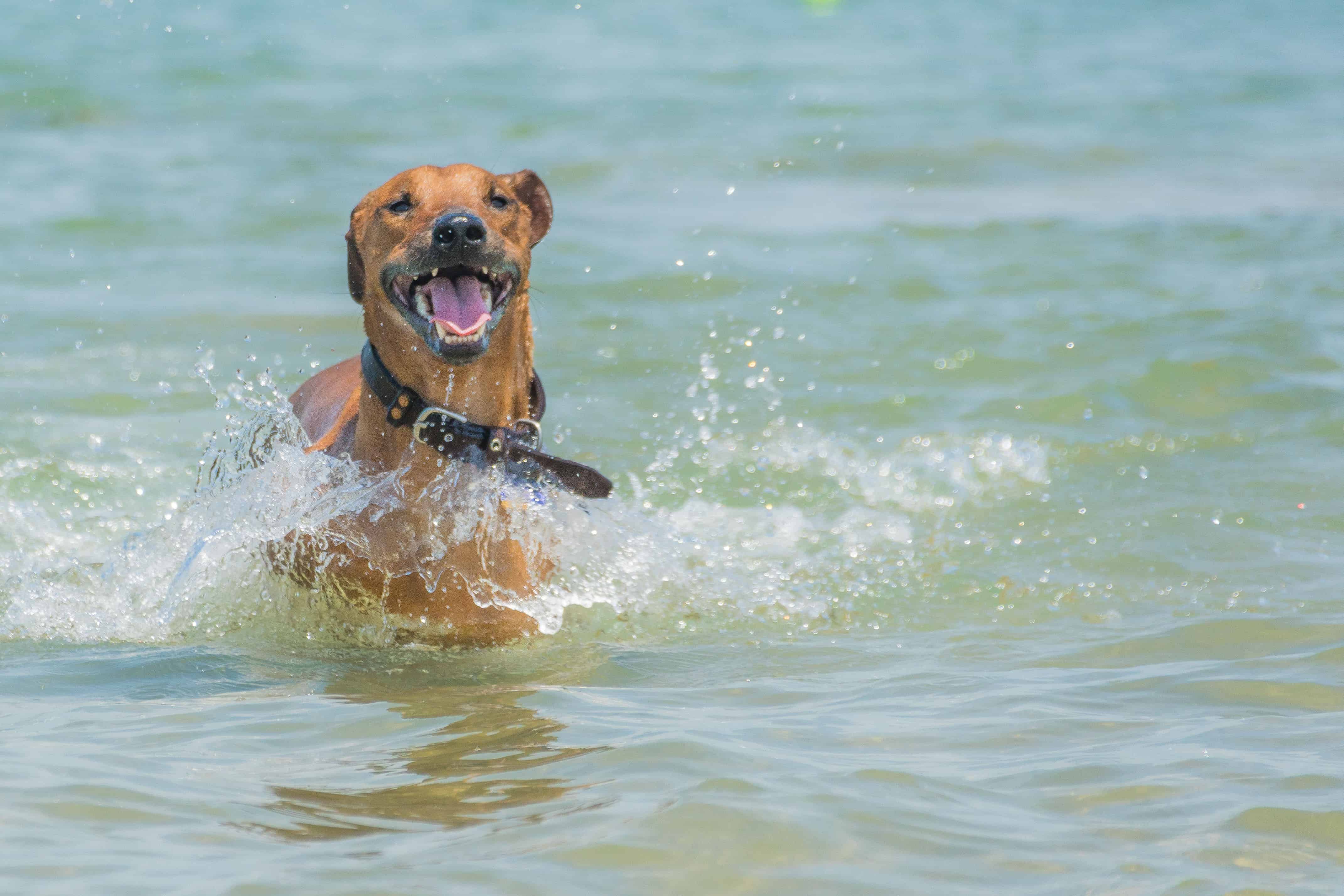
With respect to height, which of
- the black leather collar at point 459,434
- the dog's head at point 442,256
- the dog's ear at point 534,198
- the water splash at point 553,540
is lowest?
the water splash at point 553,540

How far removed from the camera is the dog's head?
3979 mm

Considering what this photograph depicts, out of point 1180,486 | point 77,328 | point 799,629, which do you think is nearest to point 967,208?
point 1180,486

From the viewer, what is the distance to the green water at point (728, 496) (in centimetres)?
303

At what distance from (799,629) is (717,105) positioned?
10792 mm

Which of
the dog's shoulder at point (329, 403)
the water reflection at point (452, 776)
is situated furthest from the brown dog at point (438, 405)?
the water reflection at point (452, 776)

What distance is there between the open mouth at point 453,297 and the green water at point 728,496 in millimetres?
558

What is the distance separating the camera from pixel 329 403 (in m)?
5.30

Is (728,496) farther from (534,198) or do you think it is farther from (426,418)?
(426,418)

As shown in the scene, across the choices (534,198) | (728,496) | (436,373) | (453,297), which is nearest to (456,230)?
(453,297)

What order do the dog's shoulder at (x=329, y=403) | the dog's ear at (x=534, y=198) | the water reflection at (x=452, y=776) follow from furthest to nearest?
the dog's shoulder at (x=329, y=403)
the dog's ear at (x=534, y=198)
the water reflection at (x=452, y=776)

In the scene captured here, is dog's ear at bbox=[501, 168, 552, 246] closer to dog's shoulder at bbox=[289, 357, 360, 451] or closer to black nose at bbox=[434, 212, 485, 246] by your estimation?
black nose at bbox=[434, 212, 485, 246]

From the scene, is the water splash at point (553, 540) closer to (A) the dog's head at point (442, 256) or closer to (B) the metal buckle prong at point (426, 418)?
(B) the metal buckle prong at point (426, 418)

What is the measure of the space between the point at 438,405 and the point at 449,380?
9cm

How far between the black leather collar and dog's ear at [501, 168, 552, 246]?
0.57 meters
